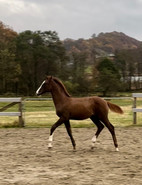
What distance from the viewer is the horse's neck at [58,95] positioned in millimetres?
7977

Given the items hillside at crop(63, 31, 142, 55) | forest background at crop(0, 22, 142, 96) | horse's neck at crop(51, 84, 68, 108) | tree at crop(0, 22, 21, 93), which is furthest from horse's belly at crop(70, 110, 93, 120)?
hillside at crop(63, 31, 142, 55)

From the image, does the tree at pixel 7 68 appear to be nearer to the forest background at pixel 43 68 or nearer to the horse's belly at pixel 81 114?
the forest background at pixel 43 68

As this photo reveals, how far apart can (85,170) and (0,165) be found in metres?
1.69

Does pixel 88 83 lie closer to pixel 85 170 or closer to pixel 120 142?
pixel 120 142

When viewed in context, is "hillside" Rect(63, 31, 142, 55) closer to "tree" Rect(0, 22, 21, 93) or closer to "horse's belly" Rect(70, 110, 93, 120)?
"tree" Rect(0, 22, 21, 93)

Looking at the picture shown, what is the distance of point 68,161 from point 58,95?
2037mm

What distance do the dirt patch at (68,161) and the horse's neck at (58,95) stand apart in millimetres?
1175

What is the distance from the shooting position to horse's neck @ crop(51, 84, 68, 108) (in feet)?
26.2

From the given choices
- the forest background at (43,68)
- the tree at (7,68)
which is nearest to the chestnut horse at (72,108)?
the forest background at (43,68)

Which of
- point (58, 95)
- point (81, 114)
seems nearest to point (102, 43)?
point (58, 95)

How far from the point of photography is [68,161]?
6.56 meters

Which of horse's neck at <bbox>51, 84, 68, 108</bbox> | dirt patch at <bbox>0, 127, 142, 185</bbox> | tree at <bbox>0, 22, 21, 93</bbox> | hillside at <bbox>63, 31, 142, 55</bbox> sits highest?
hillside at <bbox>63, 31, 142, 55</bbox>

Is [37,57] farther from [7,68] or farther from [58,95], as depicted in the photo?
[58,95]

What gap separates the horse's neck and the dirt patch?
1.17m
